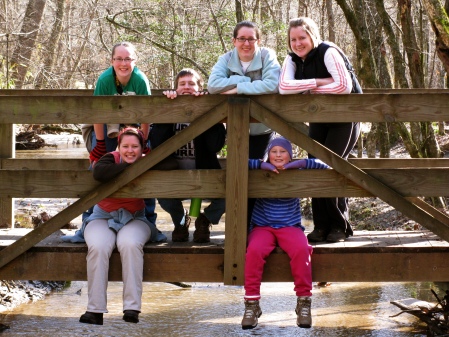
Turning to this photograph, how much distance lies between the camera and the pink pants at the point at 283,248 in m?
5.18

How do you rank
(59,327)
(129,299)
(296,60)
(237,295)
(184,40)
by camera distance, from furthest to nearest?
(184,40)
(237,295)
(59,327)
(296,60)
(129,299)

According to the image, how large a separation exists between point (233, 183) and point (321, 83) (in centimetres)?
93

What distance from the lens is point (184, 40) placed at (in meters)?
18.3

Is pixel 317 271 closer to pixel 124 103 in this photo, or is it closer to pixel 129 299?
pixel 129 299

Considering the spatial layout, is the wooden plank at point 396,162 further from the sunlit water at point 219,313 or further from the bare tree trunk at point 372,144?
the bare tree trunk at point 372,144

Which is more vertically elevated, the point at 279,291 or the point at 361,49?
the point at 361,49

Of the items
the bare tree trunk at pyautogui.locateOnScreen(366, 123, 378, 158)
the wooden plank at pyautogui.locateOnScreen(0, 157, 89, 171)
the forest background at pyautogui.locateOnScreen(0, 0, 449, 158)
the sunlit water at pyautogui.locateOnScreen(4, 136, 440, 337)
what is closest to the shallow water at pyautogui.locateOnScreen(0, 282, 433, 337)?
the sunlit water at pyautogui.locateOnScreen(4, 136, 440, 337)

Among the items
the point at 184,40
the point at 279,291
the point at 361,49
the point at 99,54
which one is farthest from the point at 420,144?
the point at 99,54

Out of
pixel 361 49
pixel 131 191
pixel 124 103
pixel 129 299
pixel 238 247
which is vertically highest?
pixel 361 49

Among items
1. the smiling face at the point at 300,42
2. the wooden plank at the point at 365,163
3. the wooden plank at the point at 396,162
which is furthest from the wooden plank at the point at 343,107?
the wooden plank at the point at 396,162

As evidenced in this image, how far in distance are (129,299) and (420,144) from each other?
654 centimetres

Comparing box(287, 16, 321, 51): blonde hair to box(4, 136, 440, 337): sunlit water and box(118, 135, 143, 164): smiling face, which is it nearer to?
box(118, 135, 143, 164): smiling face

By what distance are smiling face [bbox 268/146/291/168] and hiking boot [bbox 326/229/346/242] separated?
31.2 inches

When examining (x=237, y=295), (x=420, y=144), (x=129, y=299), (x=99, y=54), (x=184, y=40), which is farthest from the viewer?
(x=99, y=54)
